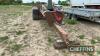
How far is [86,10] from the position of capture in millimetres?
12078

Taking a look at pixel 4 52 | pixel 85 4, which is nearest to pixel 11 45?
pixel 4 52

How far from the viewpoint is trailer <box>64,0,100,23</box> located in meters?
11.4

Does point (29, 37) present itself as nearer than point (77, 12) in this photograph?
Yes

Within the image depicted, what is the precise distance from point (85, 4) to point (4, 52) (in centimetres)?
958

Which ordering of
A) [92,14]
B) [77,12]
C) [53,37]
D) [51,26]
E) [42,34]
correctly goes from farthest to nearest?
1. [77,12]
2. [92,14]
3. [51,26]
4. [42,34]
5. [53,37]

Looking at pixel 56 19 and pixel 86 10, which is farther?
pixel 86 10

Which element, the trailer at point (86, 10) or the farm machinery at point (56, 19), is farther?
the trailer at point (86, 10)

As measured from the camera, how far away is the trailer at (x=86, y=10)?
11359 millimetres

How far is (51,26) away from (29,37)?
5.97 ft

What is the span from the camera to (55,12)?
980cm

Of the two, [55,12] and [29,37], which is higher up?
[55,12]

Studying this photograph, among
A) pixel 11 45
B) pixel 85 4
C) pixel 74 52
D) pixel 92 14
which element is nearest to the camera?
pixel 74 52

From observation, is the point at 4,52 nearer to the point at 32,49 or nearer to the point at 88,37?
the point at 32,49

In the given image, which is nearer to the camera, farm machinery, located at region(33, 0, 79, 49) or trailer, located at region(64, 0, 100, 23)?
farm machinery, located at region(33, 0, 79, 49)
